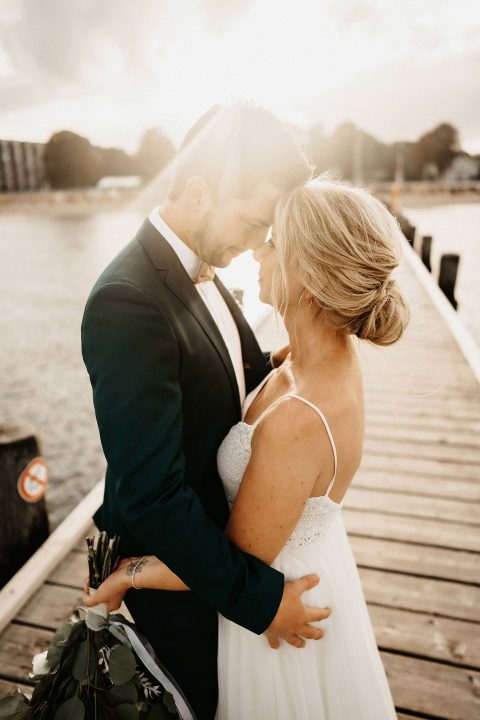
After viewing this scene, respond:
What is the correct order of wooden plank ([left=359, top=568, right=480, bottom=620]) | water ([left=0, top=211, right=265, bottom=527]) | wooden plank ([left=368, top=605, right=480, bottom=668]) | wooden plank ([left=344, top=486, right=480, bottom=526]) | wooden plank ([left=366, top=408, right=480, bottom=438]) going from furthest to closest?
water ([left=0, top=211, right=265, bottom=527])
wooden plank ([left=366, top=408, right=480, bottom=438])
wooden plank ([left=344, top=486, right=480, bottom=526])
wooden plank ([left=359, top=568, right=480, bottom=620])
wooden plank ([left=368, top=605, right=480, bottom=668])

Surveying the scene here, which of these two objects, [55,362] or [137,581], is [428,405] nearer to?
[137,581]

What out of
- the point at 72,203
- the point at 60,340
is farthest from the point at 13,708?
the point at 72,203

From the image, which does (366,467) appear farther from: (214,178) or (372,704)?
(214,178)

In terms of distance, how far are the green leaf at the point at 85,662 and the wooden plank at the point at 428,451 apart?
10.9 ft

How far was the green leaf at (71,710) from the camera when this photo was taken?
151 centimetres

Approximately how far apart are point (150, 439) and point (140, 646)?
30.7 inches

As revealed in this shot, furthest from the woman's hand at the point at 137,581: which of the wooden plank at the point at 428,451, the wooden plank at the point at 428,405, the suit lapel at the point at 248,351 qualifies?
the wooden plank at the point at 428,405

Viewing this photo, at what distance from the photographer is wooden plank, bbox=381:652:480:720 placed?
241 cm

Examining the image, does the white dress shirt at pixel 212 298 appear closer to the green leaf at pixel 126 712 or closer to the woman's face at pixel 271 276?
the woman's face at pixel 271 276

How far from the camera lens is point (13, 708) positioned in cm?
154

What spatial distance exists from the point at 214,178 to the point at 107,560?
4.27 ft

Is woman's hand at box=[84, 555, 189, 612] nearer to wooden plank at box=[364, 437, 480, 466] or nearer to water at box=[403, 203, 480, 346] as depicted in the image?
wooden plank at box=[364, 437, 480, 466]

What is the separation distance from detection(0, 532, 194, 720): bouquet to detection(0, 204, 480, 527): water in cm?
242

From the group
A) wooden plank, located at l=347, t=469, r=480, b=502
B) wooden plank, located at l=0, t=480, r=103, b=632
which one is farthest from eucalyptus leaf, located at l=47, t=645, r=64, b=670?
wooden plank, located at l=347, t=469, r=480, b=502
